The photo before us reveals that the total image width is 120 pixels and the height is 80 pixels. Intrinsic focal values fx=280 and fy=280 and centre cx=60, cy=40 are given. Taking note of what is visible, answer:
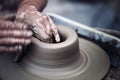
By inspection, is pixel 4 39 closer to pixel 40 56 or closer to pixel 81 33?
pixel 40 56

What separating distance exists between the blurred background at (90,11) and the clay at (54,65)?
3.76 ft

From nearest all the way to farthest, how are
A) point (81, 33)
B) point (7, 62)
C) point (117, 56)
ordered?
point (7, 62), point (117, 56), point (81, 33)

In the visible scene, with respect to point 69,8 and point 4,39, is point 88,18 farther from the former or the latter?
point 4,39

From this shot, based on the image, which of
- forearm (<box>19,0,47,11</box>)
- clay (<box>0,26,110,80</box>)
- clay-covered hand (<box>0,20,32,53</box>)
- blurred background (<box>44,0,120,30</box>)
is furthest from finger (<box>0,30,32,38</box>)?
blurred background (<box>44,0,120,30</box>)

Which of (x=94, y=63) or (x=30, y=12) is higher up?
(x=30, y=12)

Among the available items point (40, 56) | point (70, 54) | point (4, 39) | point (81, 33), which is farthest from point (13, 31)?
point (81, 33)

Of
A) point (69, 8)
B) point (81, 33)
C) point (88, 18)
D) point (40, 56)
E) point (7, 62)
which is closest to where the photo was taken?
point (40, 56)

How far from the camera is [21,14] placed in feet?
5.27

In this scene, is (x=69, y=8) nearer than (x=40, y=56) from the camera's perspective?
No

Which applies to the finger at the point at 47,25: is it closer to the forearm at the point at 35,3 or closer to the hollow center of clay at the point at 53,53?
the hollow center of clay at the point at 53,53

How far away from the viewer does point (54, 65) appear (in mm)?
1415

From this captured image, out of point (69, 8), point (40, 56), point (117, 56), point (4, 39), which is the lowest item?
point (69, 8)

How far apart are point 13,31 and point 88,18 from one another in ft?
5.15

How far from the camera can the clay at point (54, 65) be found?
140cm
